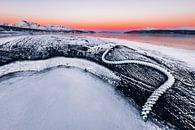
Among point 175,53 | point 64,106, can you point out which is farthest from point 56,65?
point 175,53

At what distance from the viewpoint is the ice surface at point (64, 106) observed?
487 cm

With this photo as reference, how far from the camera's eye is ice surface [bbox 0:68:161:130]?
487 centimetres

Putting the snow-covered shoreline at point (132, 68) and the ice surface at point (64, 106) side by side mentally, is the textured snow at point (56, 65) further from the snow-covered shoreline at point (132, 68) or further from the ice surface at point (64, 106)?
the ice surface at point (64, 106)

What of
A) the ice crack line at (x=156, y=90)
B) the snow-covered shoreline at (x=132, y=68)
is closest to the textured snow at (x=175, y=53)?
the snow-covered shoreline at (x=132, y=68)

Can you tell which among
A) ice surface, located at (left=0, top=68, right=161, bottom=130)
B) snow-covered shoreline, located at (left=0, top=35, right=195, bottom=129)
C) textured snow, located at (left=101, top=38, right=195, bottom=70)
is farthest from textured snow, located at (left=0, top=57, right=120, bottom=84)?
textured snow, located at (left=101, top=38, right=195, bottom=70)

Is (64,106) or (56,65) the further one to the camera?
(56,65)

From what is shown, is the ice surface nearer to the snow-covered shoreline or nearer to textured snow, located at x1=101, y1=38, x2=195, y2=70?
the snow-covered shoreline

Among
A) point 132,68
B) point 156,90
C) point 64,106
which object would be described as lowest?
point 64,106

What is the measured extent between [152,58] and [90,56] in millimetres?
3222

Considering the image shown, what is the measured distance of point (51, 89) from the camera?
6586mm

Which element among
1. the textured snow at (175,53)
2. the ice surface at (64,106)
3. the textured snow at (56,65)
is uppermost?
the textured snow at (175,53)

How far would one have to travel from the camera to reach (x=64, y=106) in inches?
219

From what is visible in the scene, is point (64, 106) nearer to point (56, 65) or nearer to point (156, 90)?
point (156, 90)

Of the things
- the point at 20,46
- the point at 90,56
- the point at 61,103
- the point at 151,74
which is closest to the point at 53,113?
the point at 61,103
